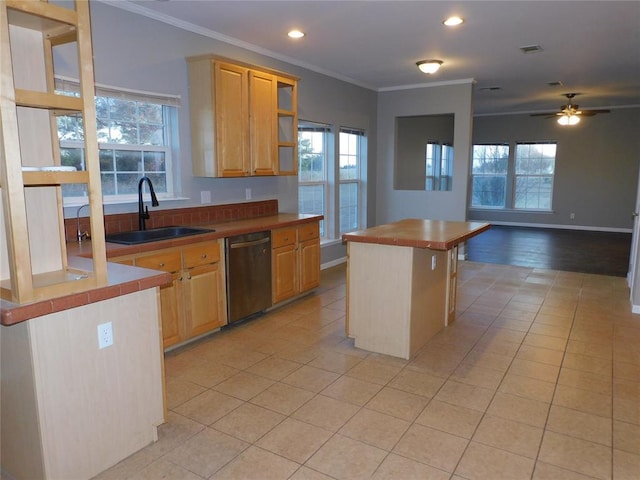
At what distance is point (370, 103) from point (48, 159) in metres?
5.45

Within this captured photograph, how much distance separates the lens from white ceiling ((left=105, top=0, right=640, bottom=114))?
140 inches

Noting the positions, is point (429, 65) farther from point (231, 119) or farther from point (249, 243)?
point (249, 243)

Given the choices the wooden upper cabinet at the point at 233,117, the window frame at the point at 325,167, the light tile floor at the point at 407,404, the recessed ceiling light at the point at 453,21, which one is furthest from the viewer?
the window frame at the point at 325,167

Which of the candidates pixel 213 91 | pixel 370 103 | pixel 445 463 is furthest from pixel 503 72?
pixel 445 463

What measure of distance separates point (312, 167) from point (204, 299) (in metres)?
2.84

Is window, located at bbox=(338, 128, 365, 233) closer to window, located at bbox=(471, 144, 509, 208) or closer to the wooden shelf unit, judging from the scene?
the wooden shelf unit

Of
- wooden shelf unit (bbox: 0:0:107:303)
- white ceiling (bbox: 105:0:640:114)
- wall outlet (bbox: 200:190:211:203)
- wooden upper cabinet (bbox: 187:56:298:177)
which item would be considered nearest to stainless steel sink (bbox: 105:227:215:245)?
wall outlet (bbox: 200:190:211:203)

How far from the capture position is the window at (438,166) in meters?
9.72

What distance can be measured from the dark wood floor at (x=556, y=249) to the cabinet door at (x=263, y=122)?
3.94m

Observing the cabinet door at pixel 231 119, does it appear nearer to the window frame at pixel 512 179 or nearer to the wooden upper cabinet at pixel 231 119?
the wooden upper cabinet at pixel 231 119

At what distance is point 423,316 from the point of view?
3.54 metres

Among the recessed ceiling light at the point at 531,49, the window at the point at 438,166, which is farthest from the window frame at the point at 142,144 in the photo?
the window at the point at 438,166

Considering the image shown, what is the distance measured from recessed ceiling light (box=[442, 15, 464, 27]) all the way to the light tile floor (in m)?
2.55

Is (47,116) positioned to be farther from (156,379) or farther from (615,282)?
(615,282)
